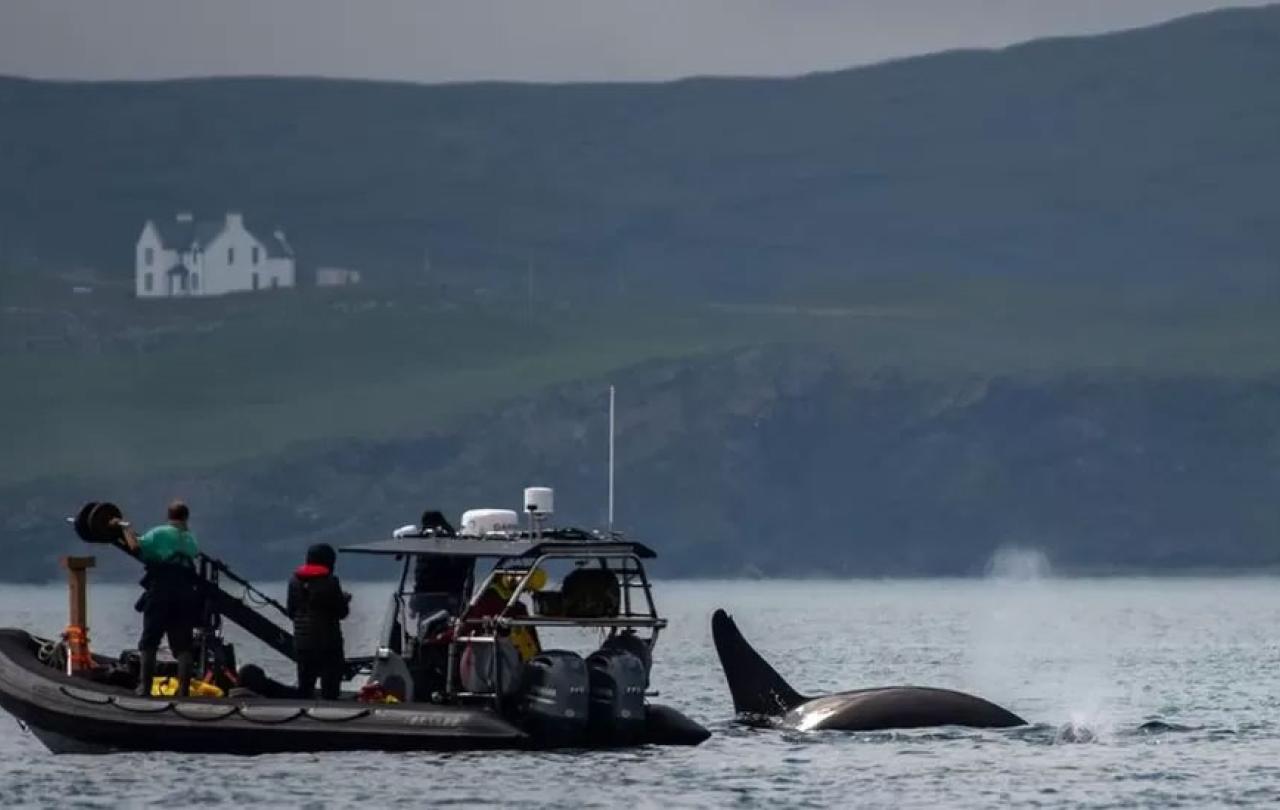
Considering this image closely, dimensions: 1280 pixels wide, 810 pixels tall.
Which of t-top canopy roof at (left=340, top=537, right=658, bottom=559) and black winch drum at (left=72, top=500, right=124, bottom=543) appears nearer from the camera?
black winch drum at (left=72, top=500, right=124, bottom=543)

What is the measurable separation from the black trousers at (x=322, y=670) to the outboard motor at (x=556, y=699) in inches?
105

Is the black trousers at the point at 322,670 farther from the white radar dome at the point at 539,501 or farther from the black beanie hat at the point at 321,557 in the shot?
the white radar dome at the point at 539,501

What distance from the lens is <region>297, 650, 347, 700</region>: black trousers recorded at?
4338 cm

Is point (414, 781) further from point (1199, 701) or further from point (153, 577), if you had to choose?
point (1199, 701)

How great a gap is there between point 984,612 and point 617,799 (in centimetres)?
11017

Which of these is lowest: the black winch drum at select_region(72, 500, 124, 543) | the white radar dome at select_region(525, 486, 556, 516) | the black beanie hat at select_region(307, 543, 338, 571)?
the black beanie hat at select_region(307, 543, 338, 571)

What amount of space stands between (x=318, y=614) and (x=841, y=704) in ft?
32.7

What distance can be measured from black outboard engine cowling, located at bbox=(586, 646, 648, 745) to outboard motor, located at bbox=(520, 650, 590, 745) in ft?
1.68

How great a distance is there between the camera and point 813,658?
87375 millimetres

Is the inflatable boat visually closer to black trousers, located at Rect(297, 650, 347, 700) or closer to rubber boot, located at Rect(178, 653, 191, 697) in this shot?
black trousers, located at Rect(297, 650, 347, 700)

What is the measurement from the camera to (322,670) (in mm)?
43531

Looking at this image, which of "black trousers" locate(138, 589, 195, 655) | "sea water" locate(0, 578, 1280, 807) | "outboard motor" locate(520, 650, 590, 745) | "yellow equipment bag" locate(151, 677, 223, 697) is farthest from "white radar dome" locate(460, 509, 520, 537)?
"yellow equipment bag" locate(151, 677, 223, 697)

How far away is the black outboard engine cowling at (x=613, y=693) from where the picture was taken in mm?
43281

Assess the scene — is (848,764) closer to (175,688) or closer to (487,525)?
(487,525)
